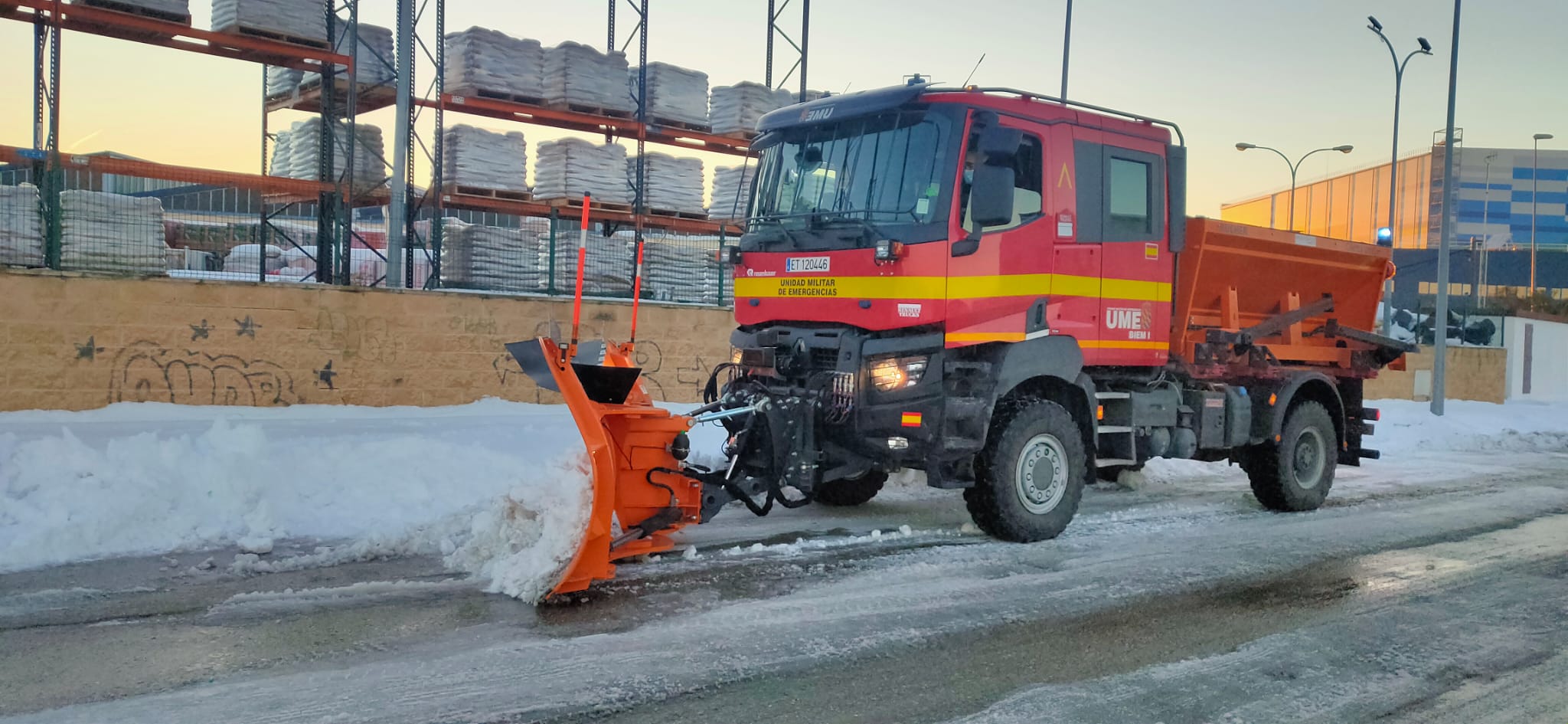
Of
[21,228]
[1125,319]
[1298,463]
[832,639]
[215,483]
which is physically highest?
[21,228]

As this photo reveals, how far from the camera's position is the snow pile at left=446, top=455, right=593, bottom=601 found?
5566 mm

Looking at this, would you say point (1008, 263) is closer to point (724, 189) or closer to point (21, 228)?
point (21, 228)

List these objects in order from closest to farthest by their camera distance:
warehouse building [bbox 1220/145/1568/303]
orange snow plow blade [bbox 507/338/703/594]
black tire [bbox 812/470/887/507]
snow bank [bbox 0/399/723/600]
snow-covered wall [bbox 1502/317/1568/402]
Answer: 1. orange snow plow blade [bbox 507/338/703/594]
2. snow bank [bbox 0/399/723/600]
3. black tire [bbox 812/470/887/507]
4. snow-covered wall [bbox 1502/317/1568/402]
5. warehouse building [bbox 1220/145/1568/303]

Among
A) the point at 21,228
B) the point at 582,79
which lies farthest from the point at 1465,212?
the point at 21,228

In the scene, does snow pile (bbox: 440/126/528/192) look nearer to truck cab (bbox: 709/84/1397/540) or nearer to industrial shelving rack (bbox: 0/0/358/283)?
industrial shelving rack (bbox: 0/0/358/283)

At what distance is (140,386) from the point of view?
10836 millimetres

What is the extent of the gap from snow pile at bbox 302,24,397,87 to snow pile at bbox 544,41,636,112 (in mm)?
2359

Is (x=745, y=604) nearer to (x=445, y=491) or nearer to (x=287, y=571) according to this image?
(x=287, y=571)

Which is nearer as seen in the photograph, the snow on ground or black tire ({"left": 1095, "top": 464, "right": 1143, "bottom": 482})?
the snow on ground

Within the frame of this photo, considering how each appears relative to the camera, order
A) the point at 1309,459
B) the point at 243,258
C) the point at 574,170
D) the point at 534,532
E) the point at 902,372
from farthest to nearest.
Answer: the point at 574,170, the point at 243,258, the point at 1309,459, the point at 902,372, the point at 534,532

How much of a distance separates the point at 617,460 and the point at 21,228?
805cm

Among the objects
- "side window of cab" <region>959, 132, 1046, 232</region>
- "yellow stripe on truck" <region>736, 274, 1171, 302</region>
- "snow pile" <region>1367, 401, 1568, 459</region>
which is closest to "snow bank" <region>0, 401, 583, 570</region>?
"yellow stripe on truck" <region>736, 274, 1171, 302</region>

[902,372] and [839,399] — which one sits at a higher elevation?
[902,372]

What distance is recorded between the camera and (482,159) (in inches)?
655
